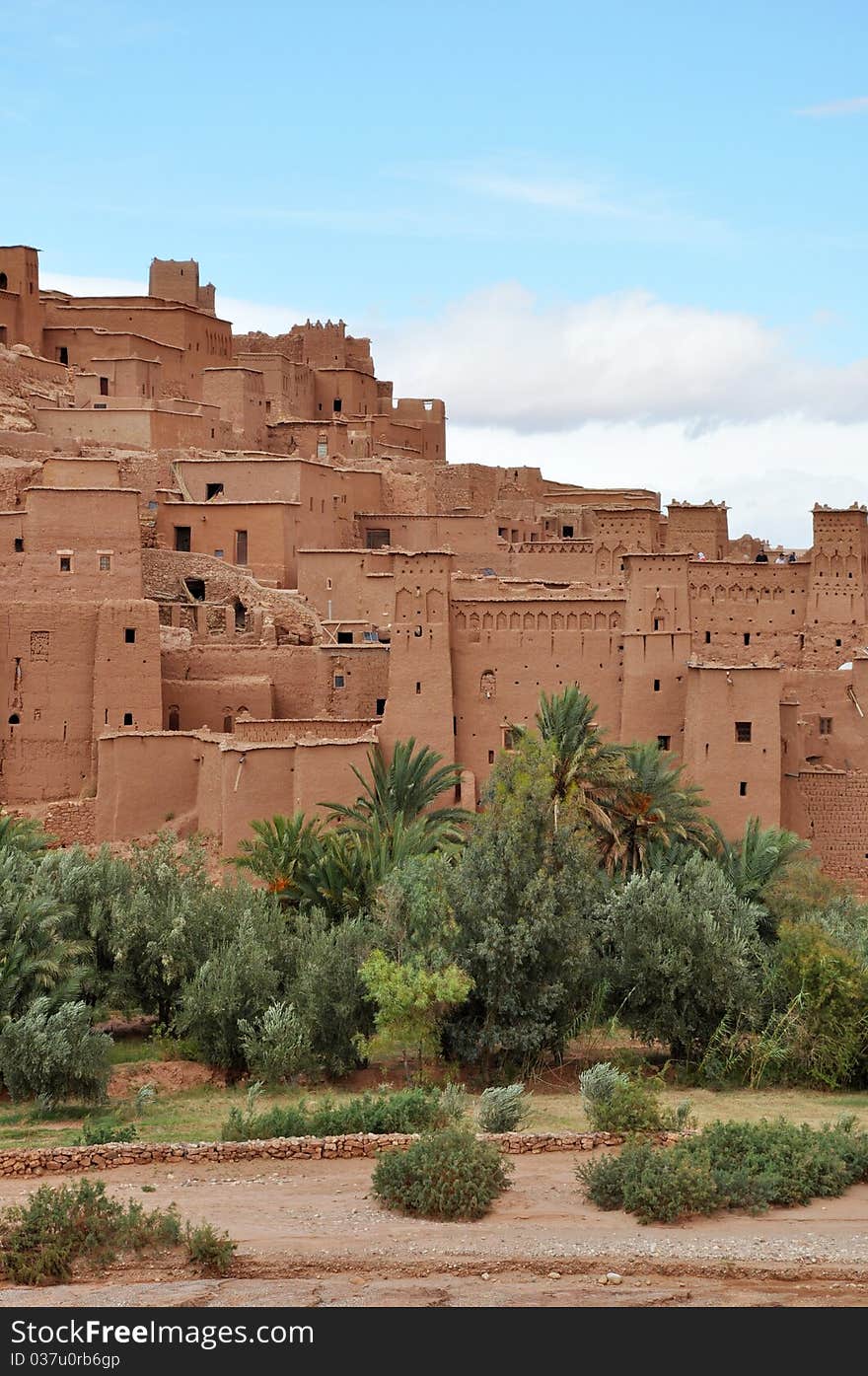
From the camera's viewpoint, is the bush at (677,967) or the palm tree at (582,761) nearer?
the bush at (677,967)

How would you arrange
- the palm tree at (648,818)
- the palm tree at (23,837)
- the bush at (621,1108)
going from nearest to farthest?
the bush at (621,1108), the palm tree at (23,837), the palm tree at (648,818)

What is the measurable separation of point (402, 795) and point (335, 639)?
6.11 m

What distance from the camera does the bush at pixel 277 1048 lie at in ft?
59.9

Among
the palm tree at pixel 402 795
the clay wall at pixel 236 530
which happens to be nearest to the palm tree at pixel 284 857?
the palm tree at pixel 402 795

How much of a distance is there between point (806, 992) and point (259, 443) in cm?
2363

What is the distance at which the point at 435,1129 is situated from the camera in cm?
1519

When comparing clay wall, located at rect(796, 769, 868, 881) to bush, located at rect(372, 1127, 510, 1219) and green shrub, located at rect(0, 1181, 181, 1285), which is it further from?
green shrub, located at rect(0, 1181, 181, 1285)

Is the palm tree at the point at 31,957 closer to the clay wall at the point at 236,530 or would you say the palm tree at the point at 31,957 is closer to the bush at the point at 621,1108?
the bush at the point at 621,1108

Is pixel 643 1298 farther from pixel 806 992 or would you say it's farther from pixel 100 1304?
pixel 806 992

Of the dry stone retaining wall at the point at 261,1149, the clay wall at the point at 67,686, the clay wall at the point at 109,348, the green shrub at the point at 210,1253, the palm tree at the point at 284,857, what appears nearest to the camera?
the green shrub at the point at 210,1253

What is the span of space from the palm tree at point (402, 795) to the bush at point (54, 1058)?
738 cm

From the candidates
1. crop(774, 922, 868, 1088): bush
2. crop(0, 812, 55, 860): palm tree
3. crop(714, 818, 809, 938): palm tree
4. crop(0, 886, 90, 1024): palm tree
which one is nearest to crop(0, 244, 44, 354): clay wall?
crop(0, 812, 55, 860): palm tree

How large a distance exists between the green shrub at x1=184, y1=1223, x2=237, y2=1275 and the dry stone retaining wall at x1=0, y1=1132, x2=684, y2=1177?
2.54m

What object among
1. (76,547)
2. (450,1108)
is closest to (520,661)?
(76,547)
